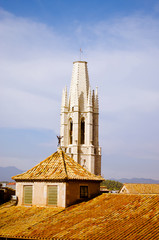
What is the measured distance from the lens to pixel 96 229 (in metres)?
20.8

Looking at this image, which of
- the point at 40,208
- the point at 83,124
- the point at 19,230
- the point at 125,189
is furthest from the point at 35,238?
the point at 83,124

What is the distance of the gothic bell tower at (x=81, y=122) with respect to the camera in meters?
99.3

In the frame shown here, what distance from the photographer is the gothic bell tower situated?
99.3 metres

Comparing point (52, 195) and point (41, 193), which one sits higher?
point (41, 193)

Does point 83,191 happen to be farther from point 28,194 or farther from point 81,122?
point 81,122

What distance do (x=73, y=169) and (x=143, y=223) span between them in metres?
9.34

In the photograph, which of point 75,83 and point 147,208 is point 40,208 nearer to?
point 147,208

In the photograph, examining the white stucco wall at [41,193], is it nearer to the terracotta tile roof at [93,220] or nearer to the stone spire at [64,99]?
the terracotta tile roof at [93,220]

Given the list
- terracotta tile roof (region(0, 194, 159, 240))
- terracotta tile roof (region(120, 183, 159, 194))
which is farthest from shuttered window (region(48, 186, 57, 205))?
terracotta tile roof (region(120, 183, 159, 194))

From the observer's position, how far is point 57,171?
27.9 m

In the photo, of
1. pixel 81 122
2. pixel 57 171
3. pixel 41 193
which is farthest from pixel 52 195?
pixel 81 122

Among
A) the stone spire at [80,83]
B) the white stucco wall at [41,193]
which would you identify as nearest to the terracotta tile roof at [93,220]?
the white stucco wall at [41,193]

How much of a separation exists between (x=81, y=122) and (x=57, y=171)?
246 ft

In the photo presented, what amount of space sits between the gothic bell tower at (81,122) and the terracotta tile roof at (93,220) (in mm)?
71418
